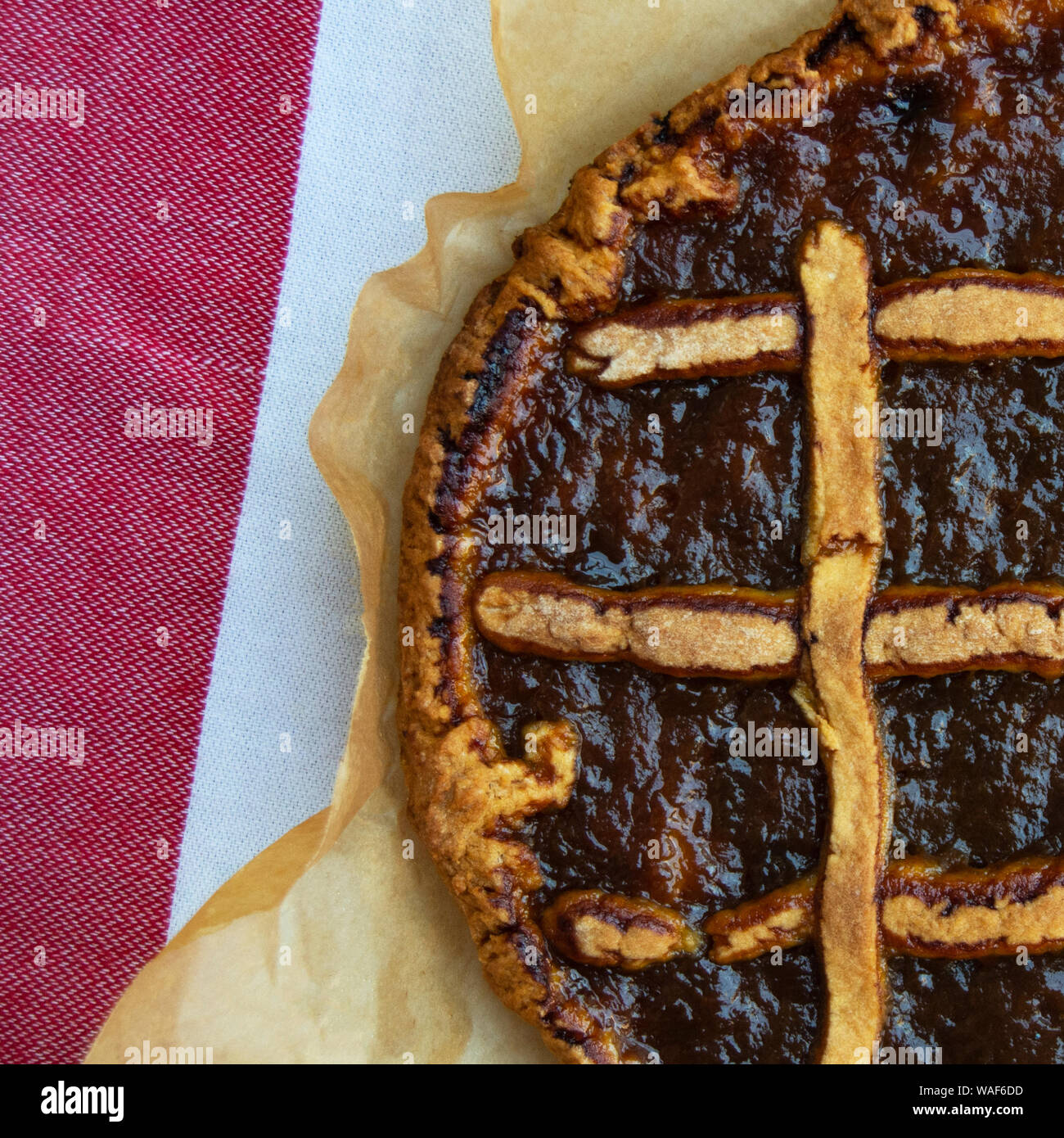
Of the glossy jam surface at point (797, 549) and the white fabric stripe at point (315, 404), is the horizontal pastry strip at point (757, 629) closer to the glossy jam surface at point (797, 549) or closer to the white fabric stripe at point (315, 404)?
the glossy jam surface at point (797, 549)

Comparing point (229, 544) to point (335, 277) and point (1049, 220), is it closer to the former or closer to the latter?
point (335, 277)

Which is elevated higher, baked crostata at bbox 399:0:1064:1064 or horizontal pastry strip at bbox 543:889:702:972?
baked crostata at bbox 399:0:1064:1064

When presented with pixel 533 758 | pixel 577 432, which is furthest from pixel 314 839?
pixel 577 432

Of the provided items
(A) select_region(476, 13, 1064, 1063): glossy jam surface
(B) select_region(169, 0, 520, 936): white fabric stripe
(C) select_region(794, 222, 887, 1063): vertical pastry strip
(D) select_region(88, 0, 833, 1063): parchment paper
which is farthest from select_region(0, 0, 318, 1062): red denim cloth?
(C) select_region(794, 222, 887, 1063): vertical pastry strip

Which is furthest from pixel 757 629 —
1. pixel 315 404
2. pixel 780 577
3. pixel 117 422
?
pixel 117 422

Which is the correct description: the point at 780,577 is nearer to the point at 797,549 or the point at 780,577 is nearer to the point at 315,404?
the point at 797,549

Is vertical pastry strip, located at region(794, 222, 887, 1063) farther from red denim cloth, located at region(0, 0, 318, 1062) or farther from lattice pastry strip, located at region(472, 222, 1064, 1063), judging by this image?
red denim cloth, located at region(0, 0, 318, 1062)
